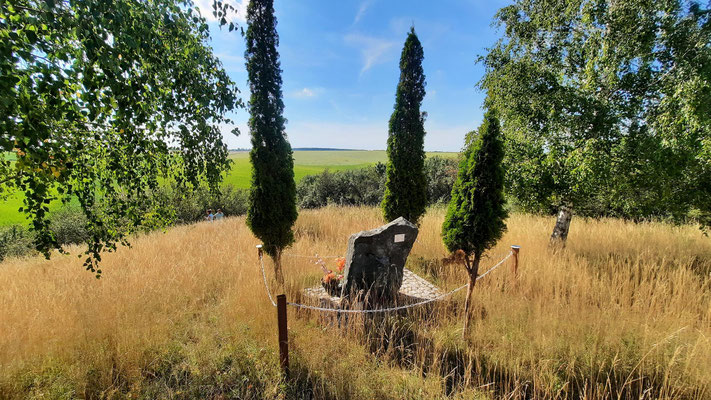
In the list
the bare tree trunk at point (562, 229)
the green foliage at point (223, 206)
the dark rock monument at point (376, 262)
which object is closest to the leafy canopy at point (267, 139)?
the dark rock monument at point (376, 262)

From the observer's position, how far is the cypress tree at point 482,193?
3.05m

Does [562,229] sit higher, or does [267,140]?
[267,140]

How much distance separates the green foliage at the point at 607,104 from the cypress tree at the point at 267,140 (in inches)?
139

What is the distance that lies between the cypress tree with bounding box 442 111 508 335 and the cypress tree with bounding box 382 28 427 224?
3667mm

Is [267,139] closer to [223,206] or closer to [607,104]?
[607,104]

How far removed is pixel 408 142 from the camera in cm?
697

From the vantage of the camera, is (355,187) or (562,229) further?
(355,187)

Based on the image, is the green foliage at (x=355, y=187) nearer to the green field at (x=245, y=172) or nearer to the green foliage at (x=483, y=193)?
the green field at (x=245, y=172)

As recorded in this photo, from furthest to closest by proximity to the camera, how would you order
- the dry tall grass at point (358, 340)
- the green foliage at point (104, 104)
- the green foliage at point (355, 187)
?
the green foliage at point (355, 187) < the dry tall grass at point (358, 340) < the green foliage at point (104, 104)

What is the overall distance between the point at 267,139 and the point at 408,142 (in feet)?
12.1

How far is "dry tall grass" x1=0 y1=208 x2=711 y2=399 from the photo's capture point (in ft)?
8.66

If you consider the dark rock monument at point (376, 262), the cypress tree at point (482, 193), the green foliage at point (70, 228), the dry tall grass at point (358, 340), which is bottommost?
the green foliage at point (70, 228)

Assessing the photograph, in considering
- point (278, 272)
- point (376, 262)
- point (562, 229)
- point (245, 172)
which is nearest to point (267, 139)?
point (278, 272)

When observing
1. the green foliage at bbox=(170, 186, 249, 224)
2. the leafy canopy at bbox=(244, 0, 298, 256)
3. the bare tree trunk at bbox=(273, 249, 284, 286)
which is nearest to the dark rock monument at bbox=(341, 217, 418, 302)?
the bare tree trunk at bbox=(273, 249, 284, 286)
